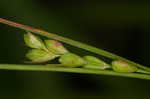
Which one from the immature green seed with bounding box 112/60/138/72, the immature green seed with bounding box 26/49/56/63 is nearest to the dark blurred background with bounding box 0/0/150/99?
the immature green seed with bounding box 26/49/56/63

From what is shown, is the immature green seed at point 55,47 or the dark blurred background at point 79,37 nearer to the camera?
the immature green seed at point 55,47

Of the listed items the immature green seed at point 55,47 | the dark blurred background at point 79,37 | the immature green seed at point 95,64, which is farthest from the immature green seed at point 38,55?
the dark blurred background at point 79,37

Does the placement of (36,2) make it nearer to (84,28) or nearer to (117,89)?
(84,28)

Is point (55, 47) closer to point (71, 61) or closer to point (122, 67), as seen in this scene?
point (71, 61)

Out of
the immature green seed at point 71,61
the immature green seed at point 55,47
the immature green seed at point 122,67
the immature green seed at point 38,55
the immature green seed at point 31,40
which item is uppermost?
the immature green seed at point 31,40

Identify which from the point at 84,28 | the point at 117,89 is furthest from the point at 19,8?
the point at 117,89

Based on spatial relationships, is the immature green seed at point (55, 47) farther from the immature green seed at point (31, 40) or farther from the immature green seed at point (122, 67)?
the immature green seed at point (122, 67)

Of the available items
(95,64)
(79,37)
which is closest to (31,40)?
(95,64)
